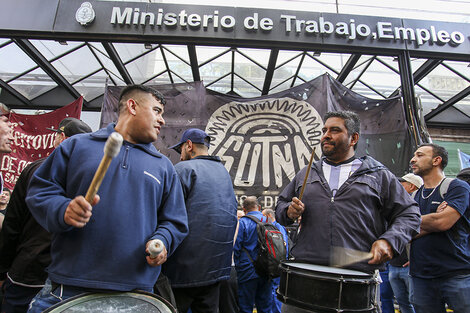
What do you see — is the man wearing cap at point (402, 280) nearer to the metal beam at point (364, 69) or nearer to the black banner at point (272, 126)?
the black banner at point (272, 126)

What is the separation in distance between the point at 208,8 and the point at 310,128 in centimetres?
307

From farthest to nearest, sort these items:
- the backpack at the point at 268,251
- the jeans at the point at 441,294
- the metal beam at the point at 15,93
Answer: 1. the metal beam at the point at 15,93
2. the backpack at the point at 268,251
3. the jeans at the point at 441,294

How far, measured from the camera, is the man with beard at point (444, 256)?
244 centimetres

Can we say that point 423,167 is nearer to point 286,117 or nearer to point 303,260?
point 303,260

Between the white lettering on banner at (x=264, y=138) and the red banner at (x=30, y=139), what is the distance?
3.36 meters

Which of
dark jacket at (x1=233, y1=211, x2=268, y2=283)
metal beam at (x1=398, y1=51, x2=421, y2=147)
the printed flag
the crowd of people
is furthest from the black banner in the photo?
the printed flag

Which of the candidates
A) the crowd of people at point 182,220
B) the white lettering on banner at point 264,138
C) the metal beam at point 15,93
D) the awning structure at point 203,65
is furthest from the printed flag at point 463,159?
the metal beam at point 15,93

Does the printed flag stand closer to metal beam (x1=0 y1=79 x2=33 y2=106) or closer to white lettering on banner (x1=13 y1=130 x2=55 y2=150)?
white lettering on banner (x1=13 y1=130 x2=55 y2=150)

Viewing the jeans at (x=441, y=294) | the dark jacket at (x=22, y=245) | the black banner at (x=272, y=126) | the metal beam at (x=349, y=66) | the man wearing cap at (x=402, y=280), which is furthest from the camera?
the metal beam at (x=349, y=66)

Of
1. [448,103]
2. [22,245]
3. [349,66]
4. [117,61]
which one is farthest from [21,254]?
[448,103]

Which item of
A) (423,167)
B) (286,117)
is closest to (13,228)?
(423,167)

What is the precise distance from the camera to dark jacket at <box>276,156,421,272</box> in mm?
2115

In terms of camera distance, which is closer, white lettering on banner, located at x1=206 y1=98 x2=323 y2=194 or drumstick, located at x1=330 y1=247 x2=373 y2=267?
drumstick, located at x1=330 y1=247 x2=373 y2=267

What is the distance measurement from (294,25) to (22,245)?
5.56 meters
